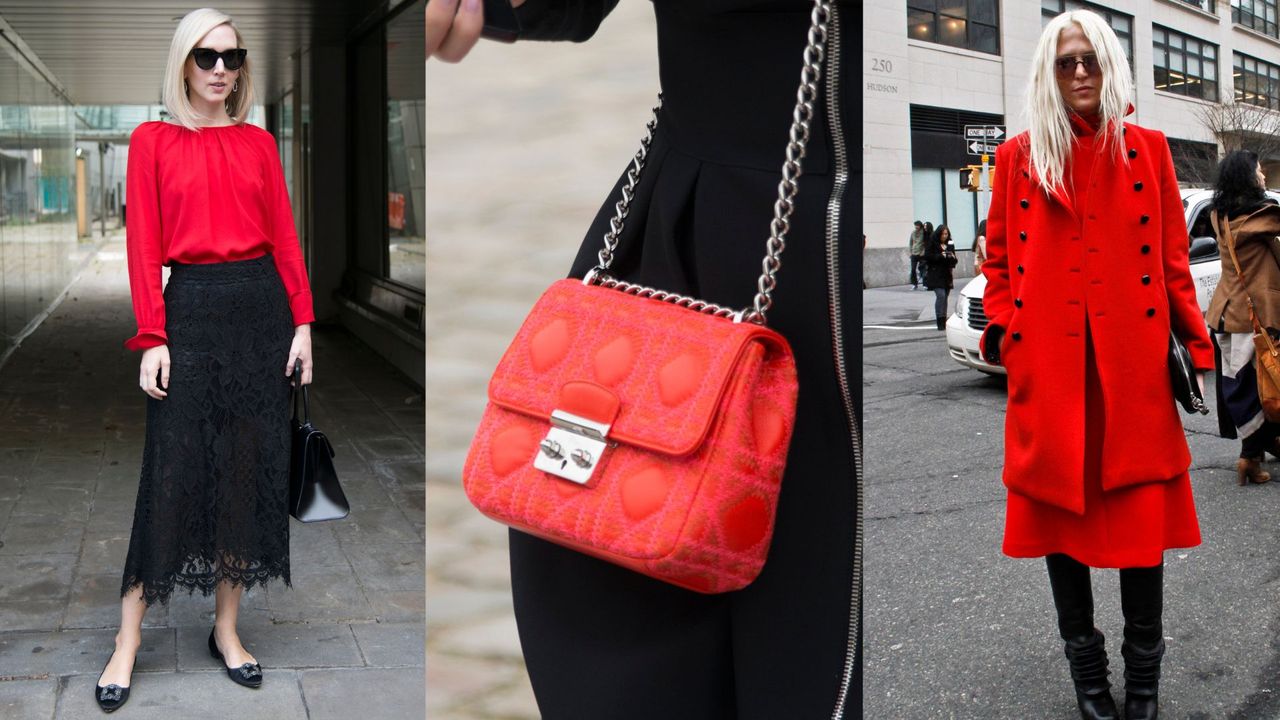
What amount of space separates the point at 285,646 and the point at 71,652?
63cm

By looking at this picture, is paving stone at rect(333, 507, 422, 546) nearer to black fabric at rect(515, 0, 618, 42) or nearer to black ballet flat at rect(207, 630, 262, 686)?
black ballet flat at rect(207, 630, 262, 686)

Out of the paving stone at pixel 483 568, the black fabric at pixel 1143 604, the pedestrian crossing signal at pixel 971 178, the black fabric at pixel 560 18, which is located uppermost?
the black fabric at pixel 560 18

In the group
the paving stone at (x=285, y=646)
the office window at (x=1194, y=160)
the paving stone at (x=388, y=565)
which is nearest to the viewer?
the office window at (x=1194, y=160)

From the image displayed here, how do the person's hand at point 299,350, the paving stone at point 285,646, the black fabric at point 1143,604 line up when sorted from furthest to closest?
the paving stone at point 285,646 → the person's hand at point 299,350 → the black fabric at point 1143,604

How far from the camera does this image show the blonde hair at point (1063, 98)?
79.7 inches

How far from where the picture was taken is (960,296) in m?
2.18

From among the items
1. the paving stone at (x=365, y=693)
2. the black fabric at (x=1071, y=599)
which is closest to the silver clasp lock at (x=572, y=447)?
the black fabric at (x=1071, y=599)

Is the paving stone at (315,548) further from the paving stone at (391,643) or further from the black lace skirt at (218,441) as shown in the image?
the black lace skirt at (218,441)

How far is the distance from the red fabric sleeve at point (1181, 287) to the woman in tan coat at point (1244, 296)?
0.23 ft

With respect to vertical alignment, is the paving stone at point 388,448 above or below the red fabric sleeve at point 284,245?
below

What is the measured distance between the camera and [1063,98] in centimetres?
209

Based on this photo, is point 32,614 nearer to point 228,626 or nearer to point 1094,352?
point 228,626

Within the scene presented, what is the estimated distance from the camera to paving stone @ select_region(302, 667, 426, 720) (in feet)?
11.8

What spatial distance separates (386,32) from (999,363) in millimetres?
10870
